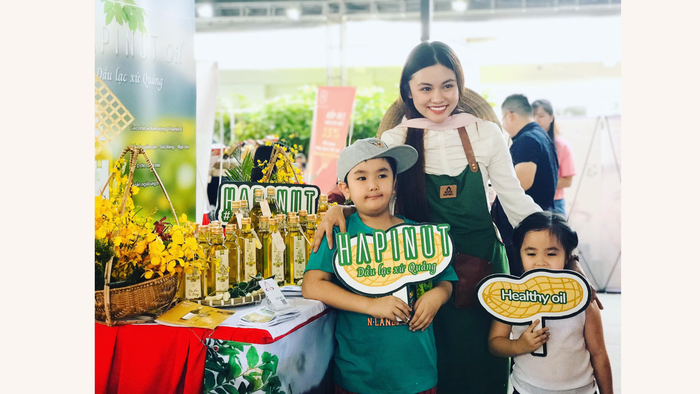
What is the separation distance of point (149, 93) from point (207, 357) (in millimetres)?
1385

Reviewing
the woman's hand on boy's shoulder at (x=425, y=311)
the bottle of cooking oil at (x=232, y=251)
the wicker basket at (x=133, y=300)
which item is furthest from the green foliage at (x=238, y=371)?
the woman's hand on boy's shoulder at (x=425, y=311)

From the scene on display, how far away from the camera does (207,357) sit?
1808mm

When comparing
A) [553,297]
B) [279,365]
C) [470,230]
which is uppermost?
[470,230]

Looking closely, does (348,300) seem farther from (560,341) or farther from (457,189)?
(560,341)

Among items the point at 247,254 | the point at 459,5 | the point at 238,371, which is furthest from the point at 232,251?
the point at 459,5

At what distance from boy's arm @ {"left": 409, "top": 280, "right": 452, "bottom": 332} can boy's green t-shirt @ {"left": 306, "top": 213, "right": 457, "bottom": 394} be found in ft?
0.11

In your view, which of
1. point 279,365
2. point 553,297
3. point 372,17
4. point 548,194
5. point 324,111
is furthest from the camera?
point 372,17

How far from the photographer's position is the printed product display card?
1.83 meters

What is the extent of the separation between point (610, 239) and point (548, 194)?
3.76m

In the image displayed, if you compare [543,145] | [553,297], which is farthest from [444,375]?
[543,145]

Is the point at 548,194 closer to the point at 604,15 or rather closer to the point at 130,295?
the point at 130,295

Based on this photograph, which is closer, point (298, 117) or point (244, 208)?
point (244, 208)

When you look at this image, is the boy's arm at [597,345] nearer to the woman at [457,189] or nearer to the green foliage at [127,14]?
the woman at [457,189]

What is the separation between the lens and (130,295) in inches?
72.0
